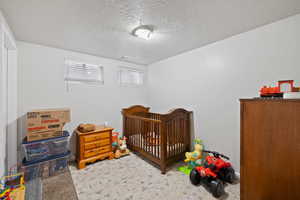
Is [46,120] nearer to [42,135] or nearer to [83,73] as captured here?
[42,135]

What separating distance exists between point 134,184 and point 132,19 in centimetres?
230

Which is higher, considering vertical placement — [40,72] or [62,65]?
[62,65]

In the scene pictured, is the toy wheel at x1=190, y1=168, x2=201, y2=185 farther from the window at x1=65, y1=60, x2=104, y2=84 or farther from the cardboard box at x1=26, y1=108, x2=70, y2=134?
the window at x1=65, y1=60, x2=104, y2=84

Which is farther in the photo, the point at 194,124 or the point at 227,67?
the point at 194,124

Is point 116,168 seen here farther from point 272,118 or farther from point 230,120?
point 272,118

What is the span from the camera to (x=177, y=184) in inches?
A: 69.4

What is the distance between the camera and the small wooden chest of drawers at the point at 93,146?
219 centimetres

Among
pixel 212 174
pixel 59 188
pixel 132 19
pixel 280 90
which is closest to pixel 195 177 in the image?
pixel 212 174

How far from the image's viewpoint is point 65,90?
2.42 metres

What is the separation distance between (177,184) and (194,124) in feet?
3.84

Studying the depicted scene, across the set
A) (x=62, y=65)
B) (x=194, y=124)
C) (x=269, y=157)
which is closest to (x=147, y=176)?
(x=194, y=124)

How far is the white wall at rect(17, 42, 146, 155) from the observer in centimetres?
209

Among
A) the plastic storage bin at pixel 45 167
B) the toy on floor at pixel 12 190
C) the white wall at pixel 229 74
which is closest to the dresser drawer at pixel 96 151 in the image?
the plastic storage bin at pixel 45 167

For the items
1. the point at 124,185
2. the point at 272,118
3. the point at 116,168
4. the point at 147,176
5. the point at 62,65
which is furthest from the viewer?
the point at 62,65
